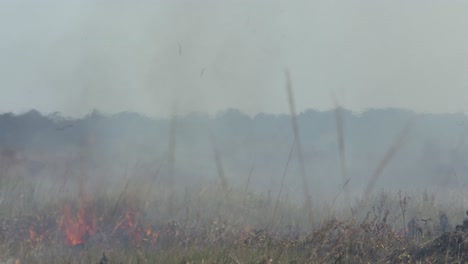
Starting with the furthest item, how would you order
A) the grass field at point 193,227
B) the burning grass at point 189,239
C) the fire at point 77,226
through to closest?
the fire at point 77,226 → the grass field at point 193,227 → the burning grass at point 189,239

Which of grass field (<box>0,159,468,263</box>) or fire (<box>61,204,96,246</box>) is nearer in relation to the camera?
grass field (<box>0,159,468,263</box>)

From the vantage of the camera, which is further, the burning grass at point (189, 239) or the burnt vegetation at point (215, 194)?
the burnt vegetation at point (215, 194)

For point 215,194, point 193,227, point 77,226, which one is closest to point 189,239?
point 193,227

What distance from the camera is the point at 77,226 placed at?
799 cm

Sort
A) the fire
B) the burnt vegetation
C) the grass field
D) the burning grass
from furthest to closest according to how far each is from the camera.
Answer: the fire, the burnt vegetation, the grass field, the burning grass

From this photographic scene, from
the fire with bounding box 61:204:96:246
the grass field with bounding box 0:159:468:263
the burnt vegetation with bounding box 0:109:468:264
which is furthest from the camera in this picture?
the fire with bounding box 61:204:96:246

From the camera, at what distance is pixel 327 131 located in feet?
56.3

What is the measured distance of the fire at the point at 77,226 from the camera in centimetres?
773

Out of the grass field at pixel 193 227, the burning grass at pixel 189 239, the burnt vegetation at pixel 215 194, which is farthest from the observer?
the burnt vegetation at pixel 215 194

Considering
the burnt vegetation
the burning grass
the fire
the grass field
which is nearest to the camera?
the burning grass

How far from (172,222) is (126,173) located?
2708mm

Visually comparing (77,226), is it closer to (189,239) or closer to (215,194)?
(189,239)

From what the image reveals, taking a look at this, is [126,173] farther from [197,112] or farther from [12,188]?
[197,112]

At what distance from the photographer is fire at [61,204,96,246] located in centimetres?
773
